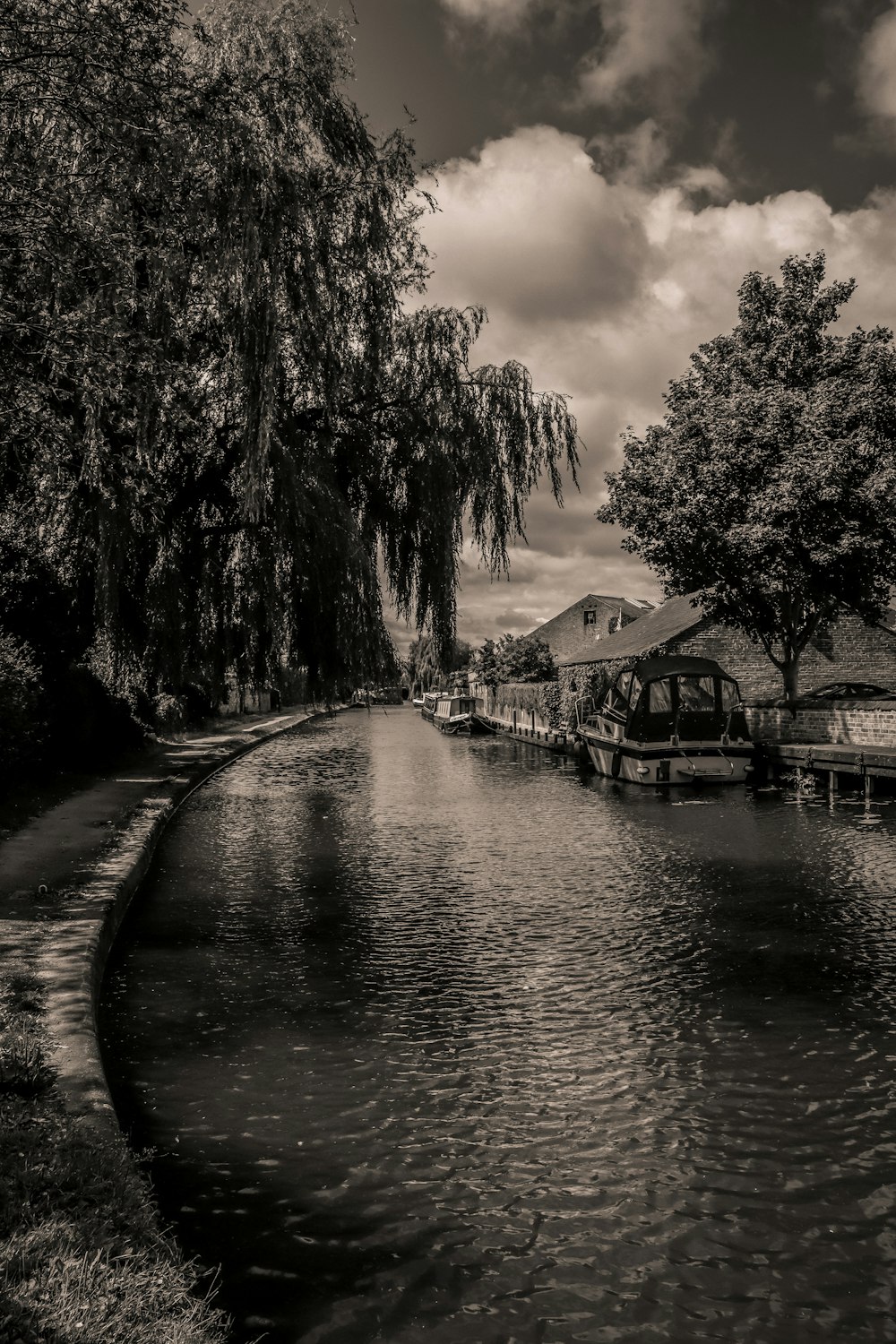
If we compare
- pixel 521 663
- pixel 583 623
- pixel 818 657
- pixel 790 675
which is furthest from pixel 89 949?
pixel 583 623

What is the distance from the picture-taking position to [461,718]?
142 feet

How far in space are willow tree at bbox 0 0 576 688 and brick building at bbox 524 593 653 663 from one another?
5923 centimetres

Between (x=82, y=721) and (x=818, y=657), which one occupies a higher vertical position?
(x=818, y=657)

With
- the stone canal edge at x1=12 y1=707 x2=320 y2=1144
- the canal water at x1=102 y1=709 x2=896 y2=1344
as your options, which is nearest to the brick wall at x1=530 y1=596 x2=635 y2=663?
the stone canal edge at x1=12 y1=707 x2=320 y2=1144

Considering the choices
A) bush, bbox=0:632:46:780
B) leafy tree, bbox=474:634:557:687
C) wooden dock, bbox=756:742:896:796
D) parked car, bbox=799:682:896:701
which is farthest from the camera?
leafy tree, bbox=474:634:557:687

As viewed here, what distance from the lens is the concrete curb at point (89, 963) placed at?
4285 millimetres

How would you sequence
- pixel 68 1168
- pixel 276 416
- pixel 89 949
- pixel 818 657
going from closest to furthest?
pixel 68 1168 < pixel 89 949 < pixel 276 416 < pixel 818 657

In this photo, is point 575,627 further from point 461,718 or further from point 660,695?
point 660,695

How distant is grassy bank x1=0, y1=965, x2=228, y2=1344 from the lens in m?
2.64

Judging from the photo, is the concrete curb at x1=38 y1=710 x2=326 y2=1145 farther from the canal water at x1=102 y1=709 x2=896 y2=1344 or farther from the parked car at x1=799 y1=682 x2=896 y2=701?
the parked car at x1=799 y1=682 x2=896 y2=701

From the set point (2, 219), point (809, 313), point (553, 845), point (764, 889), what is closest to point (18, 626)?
point (553, 845)

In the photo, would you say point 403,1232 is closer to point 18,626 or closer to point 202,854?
point 202,854

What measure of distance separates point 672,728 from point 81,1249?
760 inches

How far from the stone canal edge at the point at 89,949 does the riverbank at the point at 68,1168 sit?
12 mm
